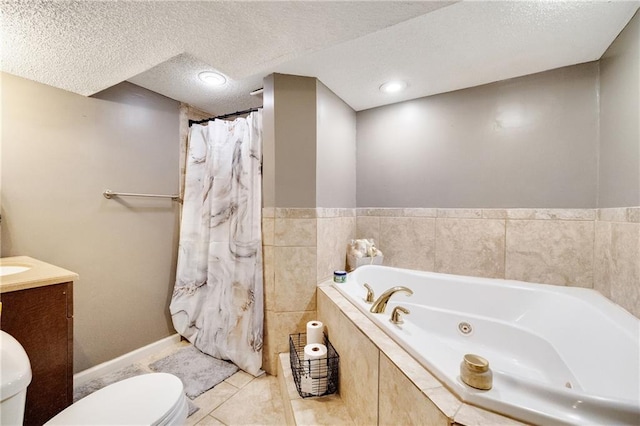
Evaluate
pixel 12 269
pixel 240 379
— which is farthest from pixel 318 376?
pixel 12 269

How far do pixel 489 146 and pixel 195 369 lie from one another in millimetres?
2693

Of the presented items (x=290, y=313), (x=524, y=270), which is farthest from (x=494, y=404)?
(x=524, y=270)

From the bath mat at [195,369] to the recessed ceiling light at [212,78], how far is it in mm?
2107

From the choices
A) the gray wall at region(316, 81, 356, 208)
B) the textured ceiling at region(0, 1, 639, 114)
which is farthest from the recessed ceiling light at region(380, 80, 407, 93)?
the gray wall at region(316, 81, 356, 208)

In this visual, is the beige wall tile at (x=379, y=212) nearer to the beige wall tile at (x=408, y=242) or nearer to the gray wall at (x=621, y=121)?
the beige wall tile at (x=408, y=242)

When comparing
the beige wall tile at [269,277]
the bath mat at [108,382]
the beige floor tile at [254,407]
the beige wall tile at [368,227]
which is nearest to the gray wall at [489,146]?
the beige wall tile at [368,227]

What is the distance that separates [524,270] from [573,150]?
84 centimetres

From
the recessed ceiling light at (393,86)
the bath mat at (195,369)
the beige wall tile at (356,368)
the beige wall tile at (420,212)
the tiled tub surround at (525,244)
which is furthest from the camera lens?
the beige wall tile at (420,212)

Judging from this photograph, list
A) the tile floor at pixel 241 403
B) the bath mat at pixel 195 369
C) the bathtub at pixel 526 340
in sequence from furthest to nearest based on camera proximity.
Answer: the bath mat at pixel 195 369 < the tile floor at pixel 241 403 < the bathtub at pixel 526 340

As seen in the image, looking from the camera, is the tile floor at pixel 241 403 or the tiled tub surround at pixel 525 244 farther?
the tile floor at pixel 241 403

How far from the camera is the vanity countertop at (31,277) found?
1.00 metres

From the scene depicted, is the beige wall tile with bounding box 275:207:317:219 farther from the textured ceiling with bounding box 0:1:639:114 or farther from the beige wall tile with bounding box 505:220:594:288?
the beige wall tile with bounding box 505:220:594:288

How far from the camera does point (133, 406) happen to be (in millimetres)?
922

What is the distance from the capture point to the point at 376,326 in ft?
3.69
